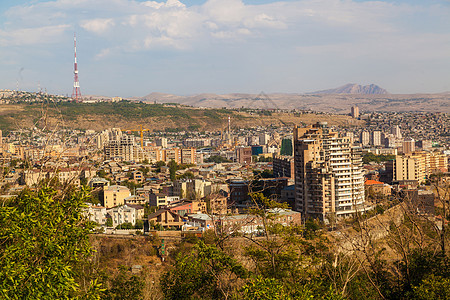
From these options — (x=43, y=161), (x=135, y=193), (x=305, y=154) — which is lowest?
(x=135, y=193)

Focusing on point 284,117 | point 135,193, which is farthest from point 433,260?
point 284,117

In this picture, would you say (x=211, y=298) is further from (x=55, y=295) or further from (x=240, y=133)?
(x=240, y=133)

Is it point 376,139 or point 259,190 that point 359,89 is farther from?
point 259,190

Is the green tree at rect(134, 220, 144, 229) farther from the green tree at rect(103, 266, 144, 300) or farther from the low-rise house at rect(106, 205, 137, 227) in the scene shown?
the green tree at rect(103, 266, 144, 300)

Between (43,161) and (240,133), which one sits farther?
(240,133)

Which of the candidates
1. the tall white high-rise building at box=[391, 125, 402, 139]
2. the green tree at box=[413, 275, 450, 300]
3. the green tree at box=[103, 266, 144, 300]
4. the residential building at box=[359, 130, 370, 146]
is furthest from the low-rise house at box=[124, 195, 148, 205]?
the tall white high-rise building at box=[391, 125, 402, 139]

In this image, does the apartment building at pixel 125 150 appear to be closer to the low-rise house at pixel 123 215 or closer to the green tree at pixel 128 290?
the low-rise house at pixel 123 215

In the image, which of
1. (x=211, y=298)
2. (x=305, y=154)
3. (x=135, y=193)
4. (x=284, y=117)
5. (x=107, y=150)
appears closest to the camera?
(x=211, y=298)
